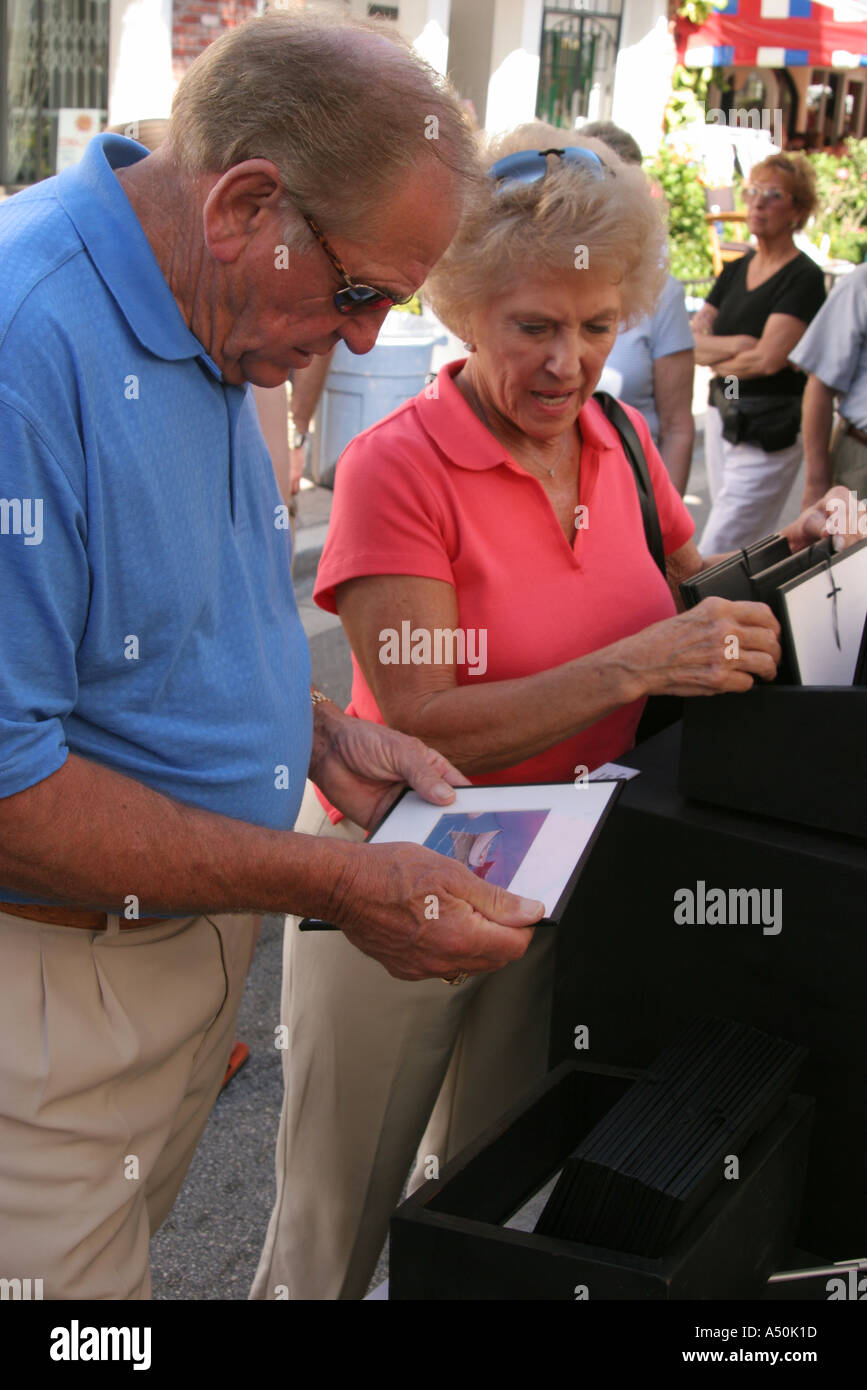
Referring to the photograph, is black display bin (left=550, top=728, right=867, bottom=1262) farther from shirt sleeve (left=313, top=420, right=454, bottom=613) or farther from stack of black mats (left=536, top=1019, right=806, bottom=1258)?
shirt sleeve (left=313, top=420, right=454, bottom=613)

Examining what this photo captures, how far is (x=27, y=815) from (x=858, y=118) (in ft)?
88.2

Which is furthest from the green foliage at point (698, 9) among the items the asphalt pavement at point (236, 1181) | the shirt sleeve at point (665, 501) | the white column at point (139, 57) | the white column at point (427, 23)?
the shirt sleeve at point (665, 501)

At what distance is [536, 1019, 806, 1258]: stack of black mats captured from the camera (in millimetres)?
1196

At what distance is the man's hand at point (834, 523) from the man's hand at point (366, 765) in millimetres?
680

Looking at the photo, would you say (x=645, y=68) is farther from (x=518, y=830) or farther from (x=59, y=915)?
(x=59, y=915)

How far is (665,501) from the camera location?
2.29 metres

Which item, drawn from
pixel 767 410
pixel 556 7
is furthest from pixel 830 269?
pixel 767 410

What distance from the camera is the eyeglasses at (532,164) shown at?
1.94 m

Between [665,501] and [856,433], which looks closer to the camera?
[665,501]

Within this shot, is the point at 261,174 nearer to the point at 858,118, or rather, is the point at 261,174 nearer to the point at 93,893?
the point at 93,893

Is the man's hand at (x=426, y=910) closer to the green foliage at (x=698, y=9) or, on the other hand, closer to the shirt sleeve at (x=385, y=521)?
the shirt sleeve at (x=385, y=521)

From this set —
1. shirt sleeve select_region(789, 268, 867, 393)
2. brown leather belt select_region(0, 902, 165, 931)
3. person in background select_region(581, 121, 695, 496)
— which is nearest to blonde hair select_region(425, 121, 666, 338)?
brown leather belt select_region(0, 902, 165, 931)

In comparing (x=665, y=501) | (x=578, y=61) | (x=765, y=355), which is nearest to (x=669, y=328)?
(x=765, y=355)

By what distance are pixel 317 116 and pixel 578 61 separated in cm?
1390
